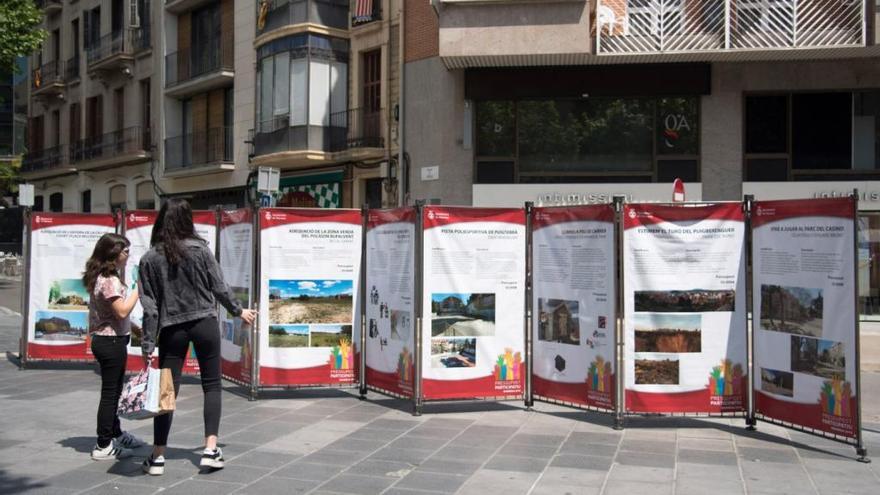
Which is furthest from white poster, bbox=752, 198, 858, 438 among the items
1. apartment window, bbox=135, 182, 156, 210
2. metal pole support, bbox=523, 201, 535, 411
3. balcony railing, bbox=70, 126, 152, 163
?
balcony railing, bbox=70, 126, 152, 163

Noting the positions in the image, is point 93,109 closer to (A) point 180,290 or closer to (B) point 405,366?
(B) point 405,366

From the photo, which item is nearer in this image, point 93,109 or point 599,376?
point 599,376

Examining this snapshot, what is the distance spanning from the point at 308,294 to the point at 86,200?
3343 centimetres

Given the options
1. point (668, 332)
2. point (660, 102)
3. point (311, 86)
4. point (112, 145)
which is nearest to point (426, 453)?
point (668, 332)

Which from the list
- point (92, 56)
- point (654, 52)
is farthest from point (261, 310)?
point (92, 56)

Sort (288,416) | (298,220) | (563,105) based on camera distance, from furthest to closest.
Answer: (563,105), (298,220), (288,416)

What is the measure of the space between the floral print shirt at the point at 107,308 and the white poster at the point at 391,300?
9.59ft

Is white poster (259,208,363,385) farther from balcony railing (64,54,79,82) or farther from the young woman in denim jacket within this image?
balcony railing (64,54,79,82)

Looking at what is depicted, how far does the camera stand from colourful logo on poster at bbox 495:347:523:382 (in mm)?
8516

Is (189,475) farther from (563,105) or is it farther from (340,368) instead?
(563,105)

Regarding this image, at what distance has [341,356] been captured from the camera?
9211 millimetres

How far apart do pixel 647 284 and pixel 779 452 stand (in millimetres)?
1831

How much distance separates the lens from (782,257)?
7258mm

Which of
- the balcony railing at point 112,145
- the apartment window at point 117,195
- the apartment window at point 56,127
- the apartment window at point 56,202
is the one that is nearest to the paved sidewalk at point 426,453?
the balcony railing at point 112,145
